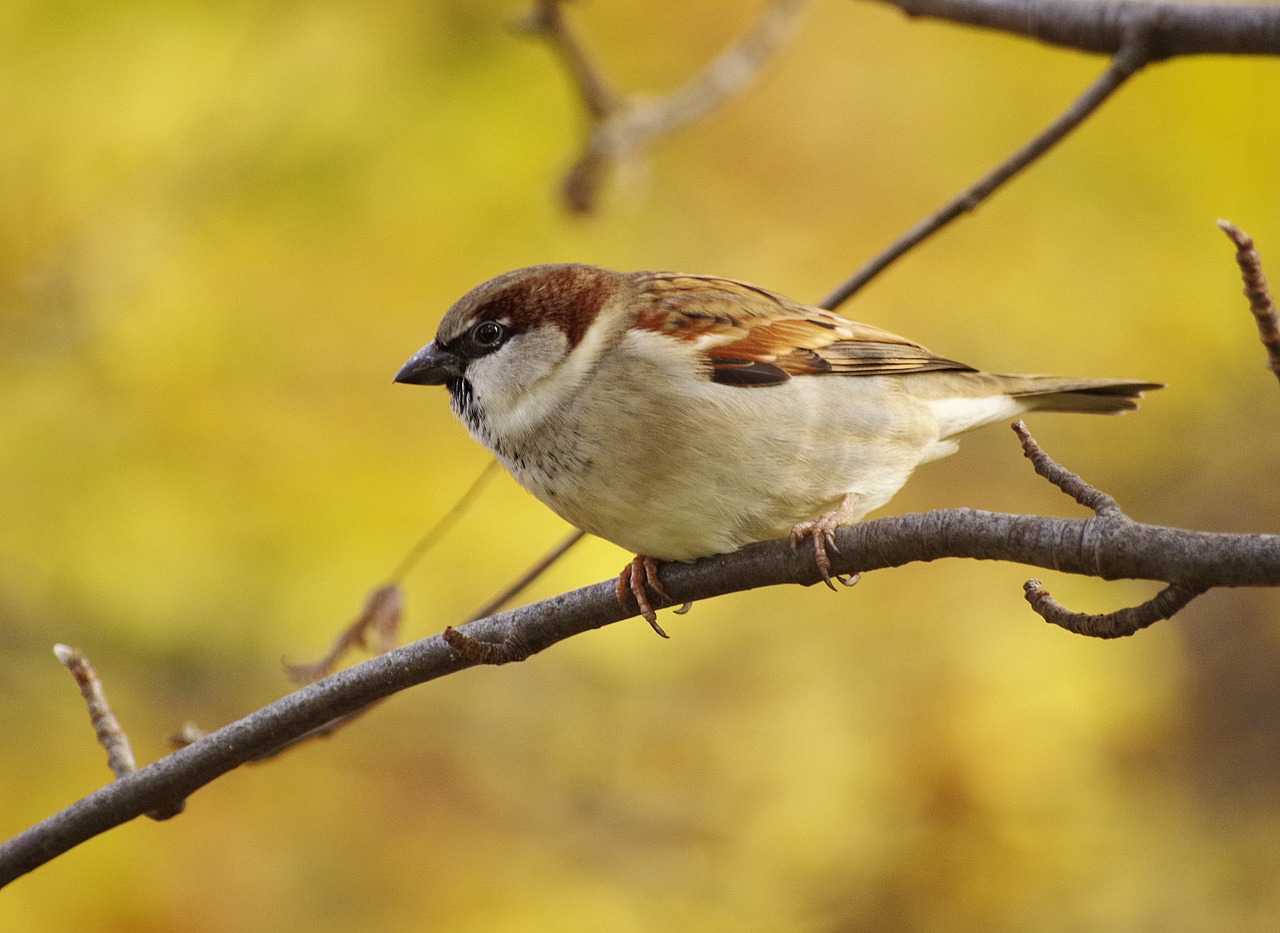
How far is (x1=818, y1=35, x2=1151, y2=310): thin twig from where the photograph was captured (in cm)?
279

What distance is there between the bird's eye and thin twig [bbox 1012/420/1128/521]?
1.50 metres

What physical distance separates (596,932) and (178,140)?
3.17 m

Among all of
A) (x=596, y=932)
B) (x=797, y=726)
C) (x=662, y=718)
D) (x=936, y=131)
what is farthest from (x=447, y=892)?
(x=936, y=131)

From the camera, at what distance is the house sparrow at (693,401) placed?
289cm

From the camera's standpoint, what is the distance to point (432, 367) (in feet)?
10.6

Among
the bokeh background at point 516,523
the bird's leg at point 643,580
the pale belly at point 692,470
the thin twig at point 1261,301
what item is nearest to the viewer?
the thin twig at point 1261,301

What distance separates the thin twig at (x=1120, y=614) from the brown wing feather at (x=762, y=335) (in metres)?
1.28

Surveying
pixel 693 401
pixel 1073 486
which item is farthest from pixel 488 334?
pixel 1073 486

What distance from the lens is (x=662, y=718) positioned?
4.85 m

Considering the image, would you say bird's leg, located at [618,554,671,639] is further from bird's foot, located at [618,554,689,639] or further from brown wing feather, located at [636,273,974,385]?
brown wing feather, located at [636,273,974,385]

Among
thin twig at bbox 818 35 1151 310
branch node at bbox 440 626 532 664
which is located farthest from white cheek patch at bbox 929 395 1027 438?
branch node at bbox 440 626 532 664

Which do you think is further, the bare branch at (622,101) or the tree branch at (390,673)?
the bare branch at (622,101)

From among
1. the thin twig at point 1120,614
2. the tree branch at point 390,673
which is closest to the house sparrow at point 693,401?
the tree branch at point 390,673

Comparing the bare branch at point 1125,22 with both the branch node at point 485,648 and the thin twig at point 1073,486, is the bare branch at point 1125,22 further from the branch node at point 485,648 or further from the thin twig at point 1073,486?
the branch node at point 485,648
